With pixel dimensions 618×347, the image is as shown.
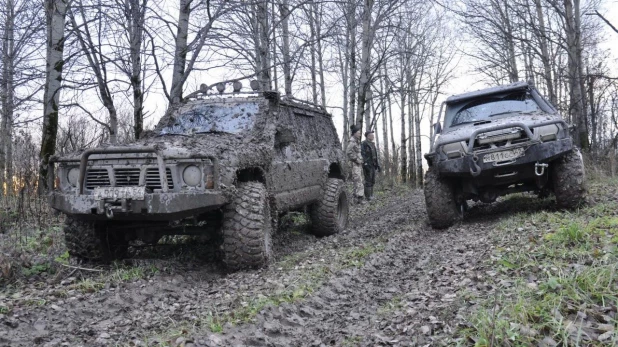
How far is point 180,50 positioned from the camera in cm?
970

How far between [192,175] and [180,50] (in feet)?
16.9

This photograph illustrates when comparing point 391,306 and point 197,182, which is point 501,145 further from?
point 197,182

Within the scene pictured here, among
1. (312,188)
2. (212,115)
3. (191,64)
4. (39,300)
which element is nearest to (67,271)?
(39,300)

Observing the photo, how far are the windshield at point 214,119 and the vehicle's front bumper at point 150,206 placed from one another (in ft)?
5.63

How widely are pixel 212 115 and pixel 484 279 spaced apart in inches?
169

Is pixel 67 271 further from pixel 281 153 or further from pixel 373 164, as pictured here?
pixel 373 164

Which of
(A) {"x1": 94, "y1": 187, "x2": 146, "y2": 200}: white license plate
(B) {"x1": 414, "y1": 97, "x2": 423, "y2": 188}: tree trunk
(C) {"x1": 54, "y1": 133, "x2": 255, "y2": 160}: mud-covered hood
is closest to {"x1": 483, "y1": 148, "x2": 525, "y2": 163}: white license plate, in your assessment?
(C) {"x1": 54, "y1": 133, "x2": 255, "y2": 160}: mud-covered hood

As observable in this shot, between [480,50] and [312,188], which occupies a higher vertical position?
[480,50]

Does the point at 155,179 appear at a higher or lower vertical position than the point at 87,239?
higher

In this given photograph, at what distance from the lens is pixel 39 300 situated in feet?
14.8

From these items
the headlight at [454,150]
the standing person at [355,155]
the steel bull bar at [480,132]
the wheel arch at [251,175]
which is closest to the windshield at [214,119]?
the wheel arch at [251,175]

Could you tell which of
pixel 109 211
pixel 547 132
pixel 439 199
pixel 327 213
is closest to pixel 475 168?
pixel 439 199

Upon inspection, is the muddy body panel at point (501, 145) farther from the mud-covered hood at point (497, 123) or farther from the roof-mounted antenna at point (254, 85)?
the roof-mounted antenna at point (254, 85)

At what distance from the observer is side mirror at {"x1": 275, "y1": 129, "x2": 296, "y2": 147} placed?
22.4 feet
